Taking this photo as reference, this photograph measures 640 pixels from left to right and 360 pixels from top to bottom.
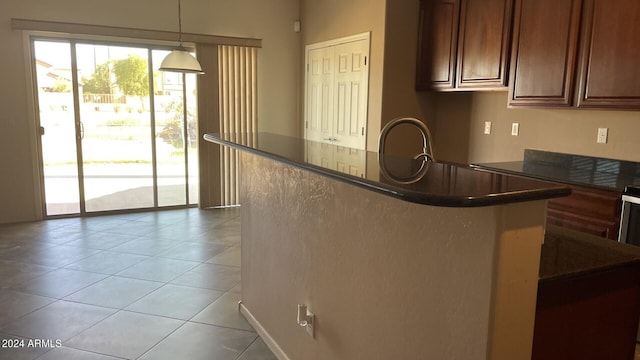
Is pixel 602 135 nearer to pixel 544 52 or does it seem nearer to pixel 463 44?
pixel 544 52

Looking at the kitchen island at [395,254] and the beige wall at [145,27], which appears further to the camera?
the beige wall at [145,27]

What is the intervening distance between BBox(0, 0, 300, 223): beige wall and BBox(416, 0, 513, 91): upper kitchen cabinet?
2.20m

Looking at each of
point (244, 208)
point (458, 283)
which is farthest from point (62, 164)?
point (458, 283)

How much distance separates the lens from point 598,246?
1707mm

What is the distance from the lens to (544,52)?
3.54 metres

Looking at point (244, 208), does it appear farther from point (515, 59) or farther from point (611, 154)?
point (611, 154)

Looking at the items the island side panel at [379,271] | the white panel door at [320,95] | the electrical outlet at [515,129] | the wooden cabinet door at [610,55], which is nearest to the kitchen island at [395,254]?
the island side panel at [379,271]

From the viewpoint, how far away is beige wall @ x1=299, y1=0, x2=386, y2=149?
4773mm

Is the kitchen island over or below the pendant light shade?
below

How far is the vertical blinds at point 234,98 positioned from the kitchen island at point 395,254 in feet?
11.5

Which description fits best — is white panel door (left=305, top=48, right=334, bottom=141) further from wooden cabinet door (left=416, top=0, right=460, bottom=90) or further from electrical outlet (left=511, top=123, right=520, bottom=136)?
electrical outlet (left=511, top=123, right=520, bottom=136)

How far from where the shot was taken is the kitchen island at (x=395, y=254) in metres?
1.20

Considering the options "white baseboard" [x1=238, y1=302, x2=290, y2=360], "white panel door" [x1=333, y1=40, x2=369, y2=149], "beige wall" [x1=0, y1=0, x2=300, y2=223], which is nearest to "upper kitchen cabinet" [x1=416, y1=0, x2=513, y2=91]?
"white panel door" [x1=333, y1=40, x2=369, y2=149]

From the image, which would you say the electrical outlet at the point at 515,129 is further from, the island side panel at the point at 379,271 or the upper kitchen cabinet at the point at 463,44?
the island side panel at the point at 379,271
